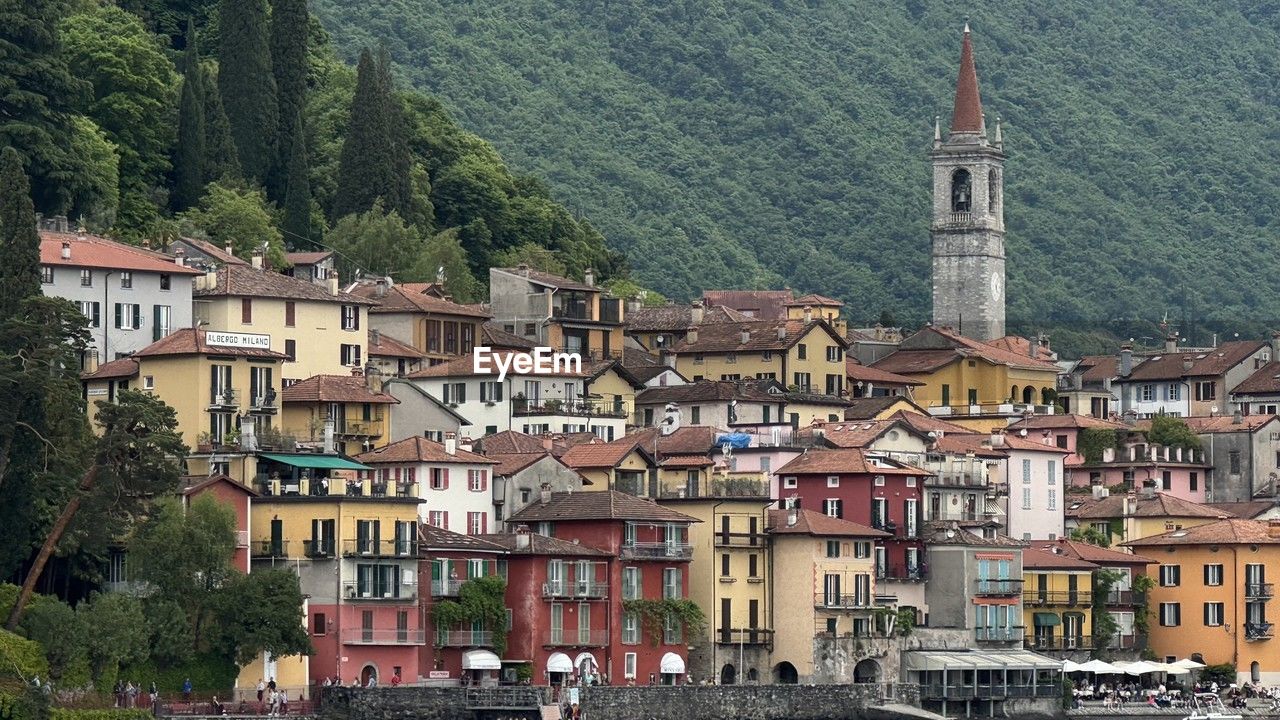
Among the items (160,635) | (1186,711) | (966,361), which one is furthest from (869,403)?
(160,635)

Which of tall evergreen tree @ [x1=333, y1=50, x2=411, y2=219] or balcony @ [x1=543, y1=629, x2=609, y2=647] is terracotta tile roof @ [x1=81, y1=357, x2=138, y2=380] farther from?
tall evergreen tree @ [x1=333, y1=50, x2=411, y2=219]

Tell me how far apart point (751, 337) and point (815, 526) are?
83.6 ft

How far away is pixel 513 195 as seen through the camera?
15012 centimetres

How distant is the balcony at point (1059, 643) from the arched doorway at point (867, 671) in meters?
8.61

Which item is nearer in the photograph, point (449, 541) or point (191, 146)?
point (449, 541)

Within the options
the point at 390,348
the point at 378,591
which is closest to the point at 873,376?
the point at 390,348

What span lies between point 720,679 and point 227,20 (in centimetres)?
4512

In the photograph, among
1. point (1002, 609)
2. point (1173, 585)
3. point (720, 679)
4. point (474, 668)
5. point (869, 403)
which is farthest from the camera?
point (869, 403)

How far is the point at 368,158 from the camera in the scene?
135875mm

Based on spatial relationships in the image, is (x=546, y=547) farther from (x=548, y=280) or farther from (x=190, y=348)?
(x=548, y=280)

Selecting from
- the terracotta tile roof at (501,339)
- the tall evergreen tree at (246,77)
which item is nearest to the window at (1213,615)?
the terracotta tile roof at (501,339)

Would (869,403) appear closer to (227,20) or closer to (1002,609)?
(1002,609)

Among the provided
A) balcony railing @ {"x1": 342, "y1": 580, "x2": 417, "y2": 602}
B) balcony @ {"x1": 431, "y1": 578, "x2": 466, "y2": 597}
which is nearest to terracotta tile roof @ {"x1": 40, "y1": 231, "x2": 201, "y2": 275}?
balcony @ {"x1": 431, "y1": 578, "x2": 466, "y2": 597}

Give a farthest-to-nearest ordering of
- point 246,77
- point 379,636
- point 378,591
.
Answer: point 246,77
point 378,591
point 379,636
